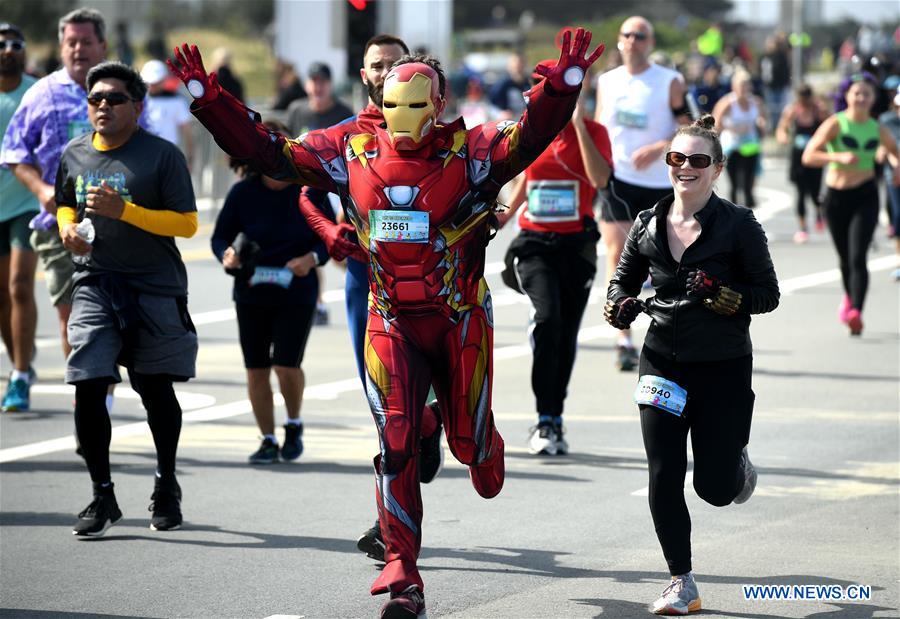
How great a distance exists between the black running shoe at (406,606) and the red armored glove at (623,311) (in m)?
1.23

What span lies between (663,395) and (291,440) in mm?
3278

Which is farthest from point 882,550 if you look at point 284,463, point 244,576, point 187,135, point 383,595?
point 187,135

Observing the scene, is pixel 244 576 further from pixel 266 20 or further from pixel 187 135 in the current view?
pixel 266 20

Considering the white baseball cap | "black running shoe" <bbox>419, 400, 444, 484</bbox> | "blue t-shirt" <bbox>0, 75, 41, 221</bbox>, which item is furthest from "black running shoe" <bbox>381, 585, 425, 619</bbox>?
the white baseball cap

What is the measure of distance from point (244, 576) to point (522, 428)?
339cm

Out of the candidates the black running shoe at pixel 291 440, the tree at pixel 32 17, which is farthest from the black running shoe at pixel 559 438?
→ the tree at pixel 32 17

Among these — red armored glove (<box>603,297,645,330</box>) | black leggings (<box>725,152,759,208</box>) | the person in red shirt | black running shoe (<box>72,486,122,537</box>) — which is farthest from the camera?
black leggings (<box>725,152,759,208</box>)

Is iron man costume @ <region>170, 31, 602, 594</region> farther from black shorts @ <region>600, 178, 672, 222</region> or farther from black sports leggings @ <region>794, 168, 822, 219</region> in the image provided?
black sports leggings @ <region>794, 168, 822, 219</region>

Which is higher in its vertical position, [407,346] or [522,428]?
[407,346]

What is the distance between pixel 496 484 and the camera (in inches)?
248

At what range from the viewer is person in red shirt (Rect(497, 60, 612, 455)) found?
893 cm

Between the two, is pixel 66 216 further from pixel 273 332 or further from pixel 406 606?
pixel 406 606

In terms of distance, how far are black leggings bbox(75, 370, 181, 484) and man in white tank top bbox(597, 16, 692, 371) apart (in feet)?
14.4

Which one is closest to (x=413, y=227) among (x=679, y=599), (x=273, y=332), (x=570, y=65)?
(x=570, y=65)
